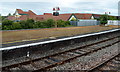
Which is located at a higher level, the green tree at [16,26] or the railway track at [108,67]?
the green tree at [16,26]

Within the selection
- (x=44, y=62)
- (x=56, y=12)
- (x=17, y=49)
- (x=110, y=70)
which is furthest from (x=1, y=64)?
(x=56, y=12)

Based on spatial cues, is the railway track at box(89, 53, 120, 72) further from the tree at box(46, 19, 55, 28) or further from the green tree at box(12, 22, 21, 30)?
the tree at box(46, 19, 55, 28)

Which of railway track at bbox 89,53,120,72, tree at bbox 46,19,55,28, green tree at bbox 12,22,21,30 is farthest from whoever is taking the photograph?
tree at bbox 46,19,55,28

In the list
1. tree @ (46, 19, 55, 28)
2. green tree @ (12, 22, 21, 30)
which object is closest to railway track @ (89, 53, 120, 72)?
green tree @ (12, 22, 21, 30)

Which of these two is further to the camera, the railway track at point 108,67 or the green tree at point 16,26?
the green tree at point 16,26

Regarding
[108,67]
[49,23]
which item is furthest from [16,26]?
[108,67]

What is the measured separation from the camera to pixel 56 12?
2414 cm

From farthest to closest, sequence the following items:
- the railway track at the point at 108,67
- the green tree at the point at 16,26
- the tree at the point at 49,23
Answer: the tree at the point at 49,23 < the green tree at the point at 16,26 < the railway track at the point at 108,67

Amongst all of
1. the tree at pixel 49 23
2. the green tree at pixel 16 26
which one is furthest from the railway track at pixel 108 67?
the tree at pixel 49 23

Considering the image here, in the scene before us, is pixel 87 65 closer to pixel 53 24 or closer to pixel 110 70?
pixel 110 70

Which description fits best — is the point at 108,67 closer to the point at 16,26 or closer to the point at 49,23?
the point at 16,26

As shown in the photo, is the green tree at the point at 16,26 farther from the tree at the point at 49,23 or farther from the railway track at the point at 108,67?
the railway track at the point at 108,67

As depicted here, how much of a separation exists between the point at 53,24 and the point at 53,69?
2565 centimetres

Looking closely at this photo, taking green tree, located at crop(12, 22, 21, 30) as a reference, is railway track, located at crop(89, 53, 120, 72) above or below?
below
